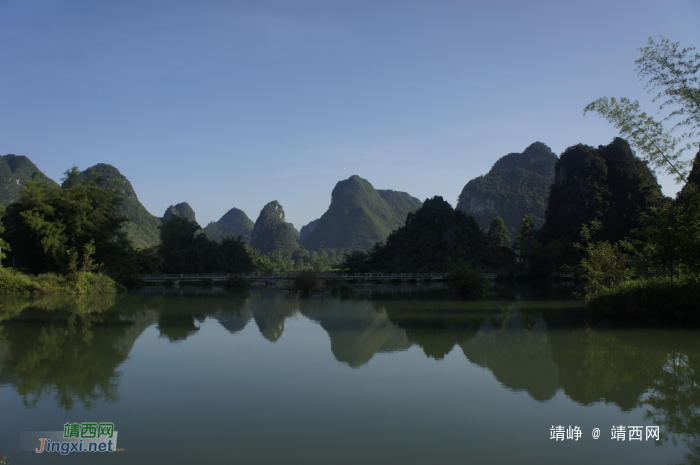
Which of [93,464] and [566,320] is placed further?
[566,320]

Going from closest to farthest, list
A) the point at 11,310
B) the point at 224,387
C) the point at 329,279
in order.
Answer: the point at 224,387 → the point at 11,310 → the point at 329,279

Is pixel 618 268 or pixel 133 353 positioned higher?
pixel 618 268

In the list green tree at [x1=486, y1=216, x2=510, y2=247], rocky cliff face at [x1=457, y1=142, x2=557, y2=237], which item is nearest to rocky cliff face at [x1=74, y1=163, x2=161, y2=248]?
green tree at [x1=486, y1=216, x2=510, y2=247]

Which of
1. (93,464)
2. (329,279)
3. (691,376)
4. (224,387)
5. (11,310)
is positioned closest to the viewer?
(93,464)

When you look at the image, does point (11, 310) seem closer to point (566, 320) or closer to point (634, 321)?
point (566, 320)

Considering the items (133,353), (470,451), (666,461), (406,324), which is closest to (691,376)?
(666,461)

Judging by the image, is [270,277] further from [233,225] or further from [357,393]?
[233,225]

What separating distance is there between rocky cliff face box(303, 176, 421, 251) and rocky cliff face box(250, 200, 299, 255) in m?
12.5

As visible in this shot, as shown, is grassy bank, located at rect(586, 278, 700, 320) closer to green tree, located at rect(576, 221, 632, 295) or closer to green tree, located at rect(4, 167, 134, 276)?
green tree, located at rect(576, 221, 632, 295)

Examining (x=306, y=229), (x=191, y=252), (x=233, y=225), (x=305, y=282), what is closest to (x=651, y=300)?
(x=305, y=282)

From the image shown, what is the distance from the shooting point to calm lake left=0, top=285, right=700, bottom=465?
13.1 ft

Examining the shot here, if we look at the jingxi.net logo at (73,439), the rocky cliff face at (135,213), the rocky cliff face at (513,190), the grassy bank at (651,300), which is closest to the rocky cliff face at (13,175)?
the rocky cliff face at (135,213)

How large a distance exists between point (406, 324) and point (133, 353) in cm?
702

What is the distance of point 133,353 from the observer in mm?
8000
